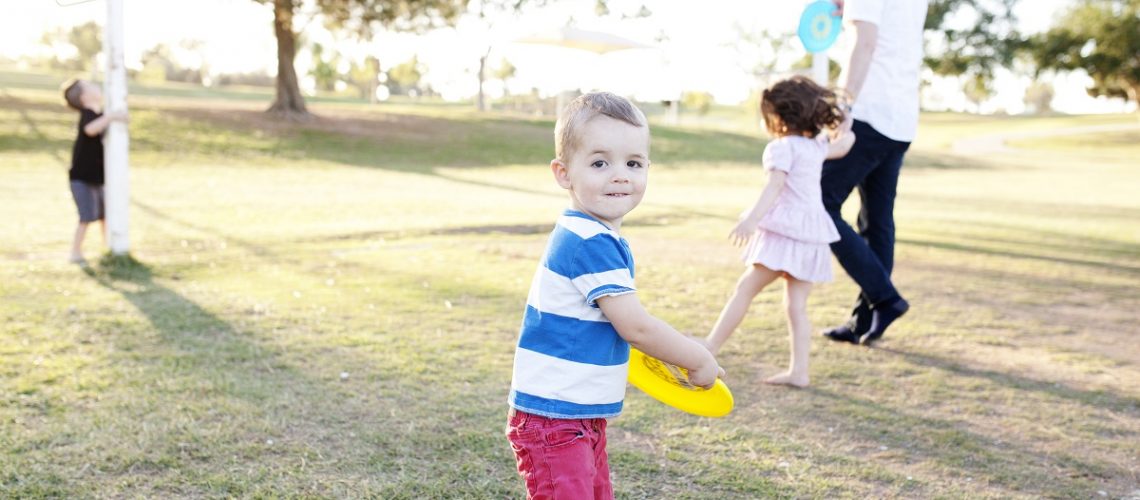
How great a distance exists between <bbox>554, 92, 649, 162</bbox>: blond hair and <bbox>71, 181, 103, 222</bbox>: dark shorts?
5.99 meters

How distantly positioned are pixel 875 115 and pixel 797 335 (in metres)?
1.25

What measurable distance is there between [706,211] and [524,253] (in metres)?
5.30

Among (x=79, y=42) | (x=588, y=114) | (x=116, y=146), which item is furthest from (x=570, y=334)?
(x=79, y=42)

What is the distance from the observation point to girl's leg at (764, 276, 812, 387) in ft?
12.9

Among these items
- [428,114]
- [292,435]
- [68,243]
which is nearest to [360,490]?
[292,435]

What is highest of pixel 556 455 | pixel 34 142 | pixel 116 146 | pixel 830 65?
pixel 830 65

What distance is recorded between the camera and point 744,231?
12.3 ft

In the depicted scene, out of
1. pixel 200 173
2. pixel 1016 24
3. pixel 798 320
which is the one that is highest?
pixel 1016 24

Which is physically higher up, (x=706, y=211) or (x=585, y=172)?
(x=585, y=172)

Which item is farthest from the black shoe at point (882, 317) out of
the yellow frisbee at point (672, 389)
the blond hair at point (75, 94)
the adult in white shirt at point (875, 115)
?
the blond hair at point (75, 94)

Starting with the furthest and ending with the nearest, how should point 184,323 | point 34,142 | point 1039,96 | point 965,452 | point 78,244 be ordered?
1. point 1039,96
2. point 34,142
3. point 78,244
4. point 184,323
5. point 965,452

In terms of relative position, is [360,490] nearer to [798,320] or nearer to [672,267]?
[798,320]

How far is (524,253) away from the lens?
7.59 m

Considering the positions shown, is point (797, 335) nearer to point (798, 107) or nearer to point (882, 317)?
point (882, 317)
